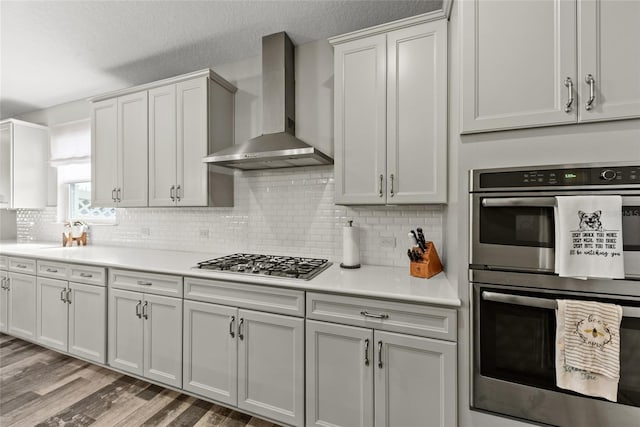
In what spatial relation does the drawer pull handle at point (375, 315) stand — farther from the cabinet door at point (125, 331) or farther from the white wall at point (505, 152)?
the cabinet door at point (125, 331)

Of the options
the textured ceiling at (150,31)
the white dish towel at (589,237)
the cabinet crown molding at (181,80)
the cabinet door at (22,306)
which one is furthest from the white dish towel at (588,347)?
the cabinet door at (22,306)

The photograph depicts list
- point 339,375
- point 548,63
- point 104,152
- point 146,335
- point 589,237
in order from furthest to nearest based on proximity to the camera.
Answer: point 104,152
point 146,335
point 339,375
point 548,63
point 589,237

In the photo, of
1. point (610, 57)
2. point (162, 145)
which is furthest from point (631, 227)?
point (162, 145)

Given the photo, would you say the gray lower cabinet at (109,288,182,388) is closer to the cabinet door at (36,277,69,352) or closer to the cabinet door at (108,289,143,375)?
the cabinet door at (108,289,143,375)

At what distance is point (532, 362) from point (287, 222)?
74.3 inches

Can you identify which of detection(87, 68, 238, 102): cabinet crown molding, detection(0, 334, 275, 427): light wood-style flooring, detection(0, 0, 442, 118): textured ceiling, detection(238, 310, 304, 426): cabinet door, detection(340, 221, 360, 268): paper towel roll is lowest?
detection(0, 334, 275, 427): light wood-style flooring

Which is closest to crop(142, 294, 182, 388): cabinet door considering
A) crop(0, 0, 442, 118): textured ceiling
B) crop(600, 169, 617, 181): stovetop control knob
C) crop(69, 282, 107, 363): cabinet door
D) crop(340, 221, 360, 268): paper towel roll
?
crop(69, 282, 107, 363): cabinet door

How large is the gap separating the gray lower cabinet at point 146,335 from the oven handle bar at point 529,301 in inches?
75.3

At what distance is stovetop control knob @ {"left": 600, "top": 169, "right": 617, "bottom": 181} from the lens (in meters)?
1.13

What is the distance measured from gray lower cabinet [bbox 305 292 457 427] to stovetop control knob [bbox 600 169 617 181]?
0.83m

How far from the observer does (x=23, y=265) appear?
9.38 ft

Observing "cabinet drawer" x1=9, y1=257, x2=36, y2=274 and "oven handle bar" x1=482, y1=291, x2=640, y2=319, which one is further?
"cabinet drawer" x1=9, y1=257, x2=36, y2=274

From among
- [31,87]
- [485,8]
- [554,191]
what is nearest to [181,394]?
[554,191]

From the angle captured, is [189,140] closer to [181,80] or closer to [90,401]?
[181,80]
